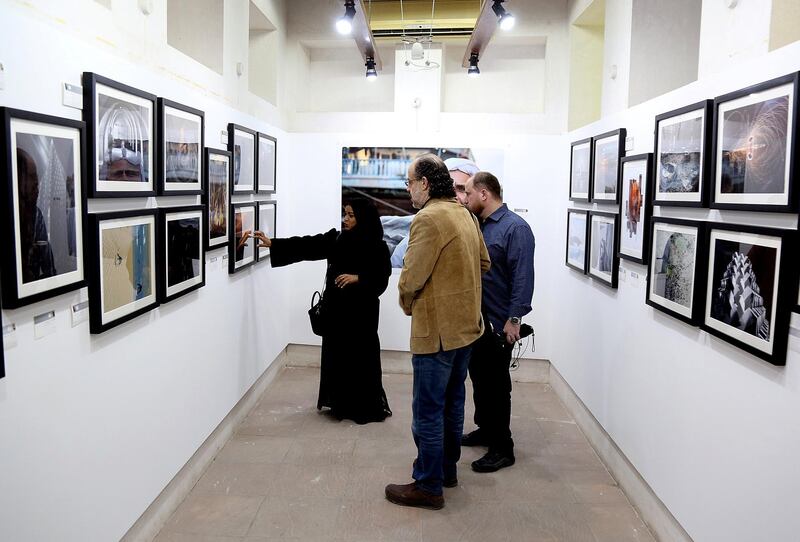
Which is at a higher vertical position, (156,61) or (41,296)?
(156,61)

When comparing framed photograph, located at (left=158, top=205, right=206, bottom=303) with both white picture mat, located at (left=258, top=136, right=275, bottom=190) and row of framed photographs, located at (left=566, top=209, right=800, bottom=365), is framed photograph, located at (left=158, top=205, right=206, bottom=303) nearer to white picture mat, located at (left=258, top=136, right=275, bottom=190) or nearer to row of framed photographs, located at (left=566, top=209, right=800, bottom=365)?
white picture mat, located at (left=258, top=136, right=275, bottom=190)

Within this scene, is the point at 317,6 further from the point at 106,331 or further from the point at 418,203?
the point at 106,331

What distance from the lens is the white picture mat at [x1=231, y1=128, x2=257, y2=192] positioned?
4062 millimetres

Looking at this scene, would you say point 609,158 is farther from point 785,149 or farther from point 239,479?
point 239,479

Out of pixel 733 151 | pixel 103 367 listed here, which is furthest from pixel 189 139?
pixel 733 151

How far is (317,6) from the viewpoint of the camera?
5.75 m

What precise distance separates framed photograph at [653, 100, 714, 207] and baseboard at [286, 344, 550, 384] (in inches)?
115

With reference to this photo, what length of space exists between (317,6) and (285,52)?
540mm

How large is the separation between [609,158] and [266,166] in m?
2.66

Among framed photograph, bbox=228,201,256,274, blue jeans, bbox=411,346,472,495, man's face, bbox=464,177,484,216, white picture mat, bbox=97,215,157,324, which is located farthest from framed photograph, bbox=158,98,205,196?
man's face, bbox=464,177,484,216

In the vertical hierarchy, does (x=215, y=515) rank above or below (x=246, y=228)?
below

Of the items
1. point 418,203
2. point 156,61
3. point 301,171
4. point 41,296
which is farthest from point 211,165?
point 301,171

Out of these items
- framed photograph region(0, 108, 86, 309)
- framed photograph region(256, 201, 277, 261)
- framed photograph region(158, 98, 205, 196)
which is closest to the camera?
framed photograph region(0, 108, 86, 309)

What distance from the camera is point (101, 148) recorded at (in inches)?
91.9
